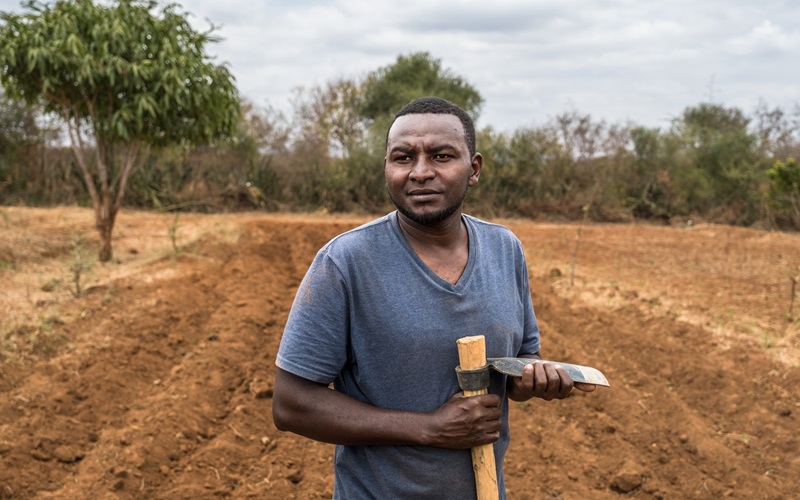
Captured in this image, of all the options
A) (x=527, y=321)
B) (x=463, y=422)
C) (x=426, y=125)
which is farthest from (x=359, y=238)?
(x=527, y=321)

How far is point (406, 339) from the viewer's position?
1650 mm

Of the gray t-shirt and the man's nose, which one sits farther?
the man's nose

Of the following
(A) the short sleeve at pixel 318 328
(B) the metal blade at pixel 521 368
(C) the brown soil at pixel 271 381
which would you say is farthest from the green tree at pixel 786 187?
(A) the short sleeve at pixel 318 328

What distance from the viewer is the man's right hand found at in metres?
1.66

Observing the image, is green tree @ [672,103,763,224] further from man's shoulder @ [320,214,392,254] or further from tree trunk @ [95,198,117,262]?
man's shoulder @ [320,214,392,254]

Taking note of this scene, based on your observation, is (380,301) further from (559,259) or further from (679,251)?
(679,251)

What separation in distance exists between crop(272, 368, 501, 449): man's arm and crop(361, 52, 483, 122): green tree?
21729mm

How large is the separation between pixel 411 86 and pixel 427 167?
24.1 meters

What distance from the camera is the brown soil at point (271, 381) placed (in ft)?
14.0

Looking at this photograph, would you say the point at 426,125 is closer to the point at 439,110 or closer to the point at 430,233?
the point at 439,110

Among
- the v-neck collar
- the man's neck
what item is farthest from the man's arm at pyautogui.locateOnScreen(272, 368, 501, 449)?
the man's neck

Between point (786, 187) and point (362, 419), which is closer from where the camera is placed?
point (362, 419)

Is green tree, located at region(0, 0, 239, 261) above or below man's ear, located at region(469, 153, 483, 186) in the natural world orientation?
above

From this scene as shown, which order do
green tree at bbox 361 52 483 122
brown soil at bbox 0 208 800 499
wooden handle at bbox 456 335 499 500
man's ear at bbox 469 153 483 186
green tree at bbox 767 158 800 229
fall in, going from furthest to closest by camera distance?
1. green tree at bbox 361 52 483 122
2. green tree at bbox 767 158 800 229
3. brown soil at bbox 0 208 800 499
4. man's ear at bbox 469 153 483 186
5. wooden handle at bbox 456 335 499 500
